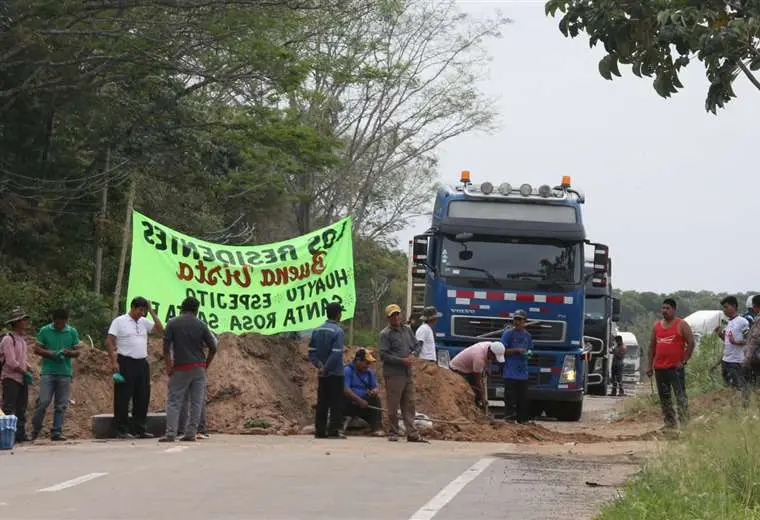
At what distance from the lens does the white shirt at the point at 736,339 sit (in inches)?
833

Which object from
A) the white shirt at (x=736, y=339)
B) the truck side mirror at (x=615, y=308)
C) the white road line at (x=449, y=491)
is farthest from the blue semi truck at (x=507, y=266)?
the truck side mirror at (x=615, y=308)

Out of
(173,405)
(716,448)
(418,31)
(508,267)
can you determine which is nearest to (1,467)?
(173,405)

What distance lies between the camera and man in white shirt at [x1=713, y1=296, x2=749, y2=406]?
21.1 meters

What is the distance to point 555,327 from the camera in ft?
84.3

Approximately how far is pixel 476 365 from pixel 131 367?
648cm

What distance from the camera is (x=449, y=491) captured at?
1273cm

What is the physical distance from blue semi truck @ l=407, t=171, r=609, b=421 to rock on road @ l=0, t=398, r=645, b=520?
6703 mm

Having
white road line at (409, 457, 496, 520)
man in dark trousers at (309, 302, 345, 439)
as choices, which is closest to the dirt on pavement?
man in dark trousers at (309, 302, 345, 439)

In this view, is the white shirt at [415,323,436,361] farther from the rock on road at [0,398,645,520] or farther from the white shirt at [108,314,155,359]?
the white shirt at [108,314,155,359]

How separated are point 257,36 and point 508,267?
392 inches

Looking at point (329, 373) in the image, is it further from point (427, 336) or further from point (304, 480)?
point (304, 480)

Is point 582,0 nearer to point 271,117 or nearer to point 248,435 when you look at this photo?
point 248,435

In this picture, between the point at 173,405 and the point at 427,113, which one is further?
the point at 427,113

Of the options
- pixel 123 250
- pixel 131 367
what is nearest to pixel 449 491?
pixel 131 367
